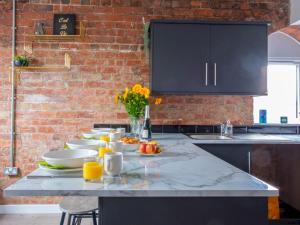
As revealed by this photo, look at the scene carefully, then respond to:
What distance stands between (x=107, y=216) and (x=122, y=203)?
0.07m

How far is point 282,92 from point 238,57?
1244mm

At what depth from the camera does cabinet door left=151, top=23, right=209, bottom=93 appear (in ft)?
10.0

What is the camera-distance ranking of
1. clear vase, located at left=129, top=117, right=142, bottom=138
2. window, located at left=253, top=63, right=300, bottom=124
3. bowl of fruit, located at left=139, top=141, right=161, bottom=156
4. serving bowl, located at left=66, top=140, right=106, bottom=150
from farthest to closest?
window, located at left=253, top=63, right=300, bottom=124
clear vase, located at left=129, top=117, right=142, bottom=138
bowl of fruit, located at left=139, top=141, right=161, bottom=156
serving bowl, located at left=66, top=140, right=106, bottom=150

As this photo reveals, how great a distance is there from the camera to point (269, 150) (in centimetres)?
317

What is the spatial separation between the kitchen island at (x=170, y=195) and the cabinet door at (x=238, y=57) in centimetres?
201

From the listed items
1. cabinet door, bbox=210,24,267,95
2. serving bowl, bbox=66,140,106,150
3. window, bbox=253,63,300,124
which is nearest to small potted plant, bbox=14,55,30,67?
serving bowl, bbox=66,140,106,150

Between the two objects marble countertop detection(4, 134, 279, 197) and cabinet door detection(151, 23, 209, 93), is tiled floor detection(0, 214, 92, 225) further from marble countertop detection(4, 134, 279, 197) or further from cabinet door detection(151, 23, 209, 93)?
marble countertop detection(4, 134, 279, 197)

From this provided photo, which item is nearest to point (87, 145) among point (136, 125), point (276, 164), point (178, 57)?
point (136, 125)

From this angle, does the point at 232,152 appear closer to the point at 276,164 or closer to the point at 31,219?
the point at 276,164

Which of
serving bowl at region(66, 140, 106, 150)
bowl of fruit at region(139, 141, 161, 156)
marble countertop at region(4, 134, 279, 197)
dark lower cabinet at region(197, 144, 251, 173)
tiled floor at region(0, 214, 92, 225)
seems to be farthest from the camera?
tiled floor at region(0, 214, 92, 225)

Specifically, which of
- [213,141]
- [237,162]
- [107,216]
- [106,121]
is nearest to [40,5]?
[106,121]

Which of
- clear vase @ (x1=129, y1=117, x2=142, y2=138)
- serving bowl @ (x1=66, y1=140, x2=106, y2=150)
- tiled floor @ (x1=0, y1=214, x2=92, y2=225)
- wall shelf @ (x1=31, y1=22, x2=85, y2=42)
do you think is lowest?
tiled floor @ (x1=0, y1=214, x2=92, y2=225)

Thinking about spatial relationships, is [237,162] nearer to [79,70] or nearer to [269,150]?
[269,150]

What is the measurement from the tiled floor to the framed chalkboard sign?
6.69 ft
